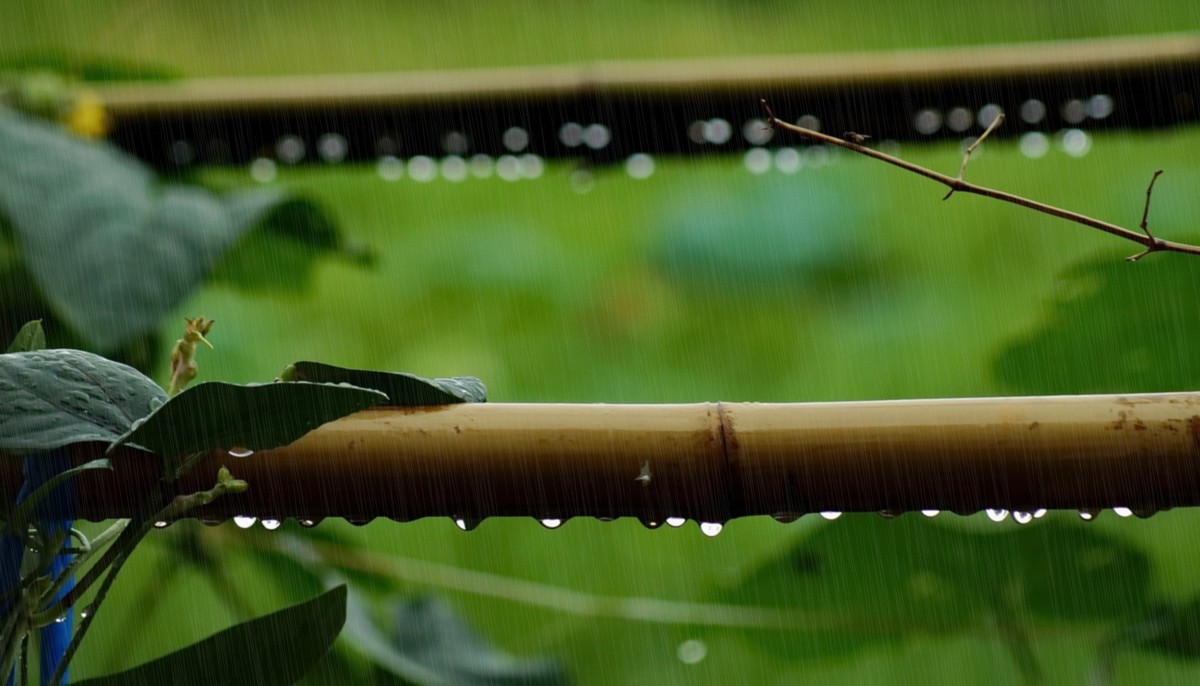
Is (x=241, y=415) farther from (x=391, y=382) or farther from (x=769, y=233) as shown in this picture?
(x=769, y=233)

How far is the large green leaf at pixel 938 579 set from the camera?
907 mm

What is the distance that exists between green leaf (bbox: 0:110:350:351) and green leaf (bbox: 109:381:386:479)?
364 millimetres

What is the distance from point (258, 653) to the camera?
0.94ft

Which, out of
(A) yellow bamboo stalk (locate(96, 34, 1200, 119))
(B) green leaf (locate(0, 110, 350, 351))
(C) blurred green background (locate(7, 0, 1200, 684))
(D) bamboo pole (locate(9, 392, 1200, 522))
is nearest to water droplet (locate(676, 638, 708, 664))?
(C) blurred green background (locate(7, 0, 1200, 684))

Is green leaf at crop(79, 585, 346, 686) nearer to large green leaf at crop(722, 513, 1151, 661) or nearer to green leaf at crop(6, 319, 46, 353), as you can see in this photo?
green leaf at crop(6, 319, 46, 353)

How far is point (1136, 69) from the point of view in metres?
0.87

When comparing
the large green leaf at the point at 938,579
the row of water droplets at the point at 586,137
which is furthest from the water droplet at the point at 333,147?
the large green leaf at the point at 938,579

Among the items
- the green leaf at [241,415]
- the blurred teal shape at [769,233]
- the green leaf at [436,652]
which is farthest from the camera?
the blurred teal shape at [769,233]

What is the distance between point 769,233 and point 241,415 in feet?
4.59

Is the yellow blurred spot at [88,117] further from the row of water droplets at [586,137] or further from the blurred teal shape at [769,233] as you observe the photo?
the blurred teal shape at [769,233]

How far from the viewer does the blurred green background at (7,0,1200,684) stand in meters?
1.31

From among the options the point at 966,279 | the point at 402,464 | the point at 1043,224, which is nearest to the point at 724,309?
the point at 966,279

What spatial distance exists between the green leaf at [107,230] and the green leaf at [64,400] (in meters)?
0.32

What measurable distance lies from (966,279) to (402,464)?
4.68 ft
